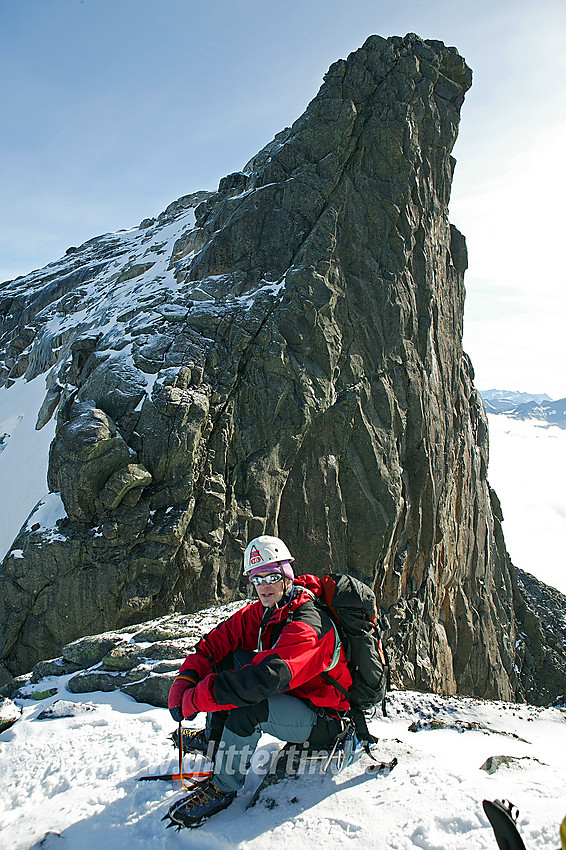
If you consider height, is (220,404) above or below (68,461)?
above

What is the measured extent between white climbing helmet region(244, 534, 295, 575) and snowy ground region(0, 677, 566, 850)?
213 centimetres

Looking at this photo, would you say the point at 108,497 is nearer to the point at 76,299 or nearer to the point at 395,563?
the point at 395,563

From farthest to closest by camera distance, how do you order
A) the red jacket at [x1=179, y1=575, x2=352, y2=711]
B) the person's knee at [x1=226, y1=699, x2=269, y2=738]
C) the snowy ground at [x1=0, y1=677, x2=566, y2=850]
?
1. the person's knee at [x1=226, y1=699, x2=269, y2=738]
2. the red jacket at [x1=179, y1=575, x2=352, y2=711]
3. the snowy ground at [x1=0, y1=677, x2=566, y2=850]

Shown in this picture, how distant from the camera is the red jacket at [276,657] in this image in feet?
13.9

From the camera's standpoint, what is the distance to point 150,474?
17.1 metres

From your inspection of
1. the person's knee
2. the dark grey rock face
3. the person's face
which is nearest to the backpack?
the person's face

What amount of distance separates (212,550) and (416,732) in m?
11.8

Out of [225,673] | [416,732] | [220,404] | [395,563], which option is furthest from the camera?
[395,563]

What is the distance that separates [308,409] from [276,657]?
1777 centimetres

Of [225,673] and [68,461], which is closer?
[225,673]

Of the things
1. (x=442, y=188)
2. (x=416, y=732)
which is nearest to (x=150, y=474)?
Result: (x=416, y=732)

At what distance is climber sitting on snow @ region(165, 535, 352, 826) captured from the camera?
4.28 m

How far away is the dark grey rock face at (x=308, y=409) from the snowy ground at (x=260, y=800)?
10.5 metres

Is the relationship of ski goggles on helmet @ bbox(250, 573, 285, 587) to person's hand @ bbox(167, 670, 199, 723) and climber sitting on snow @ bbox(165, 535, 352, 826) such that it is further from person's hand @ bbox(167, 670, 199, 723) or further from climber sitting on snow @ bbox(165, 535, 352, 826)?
person's hand @ bbox(167, 670, 199, 723)
